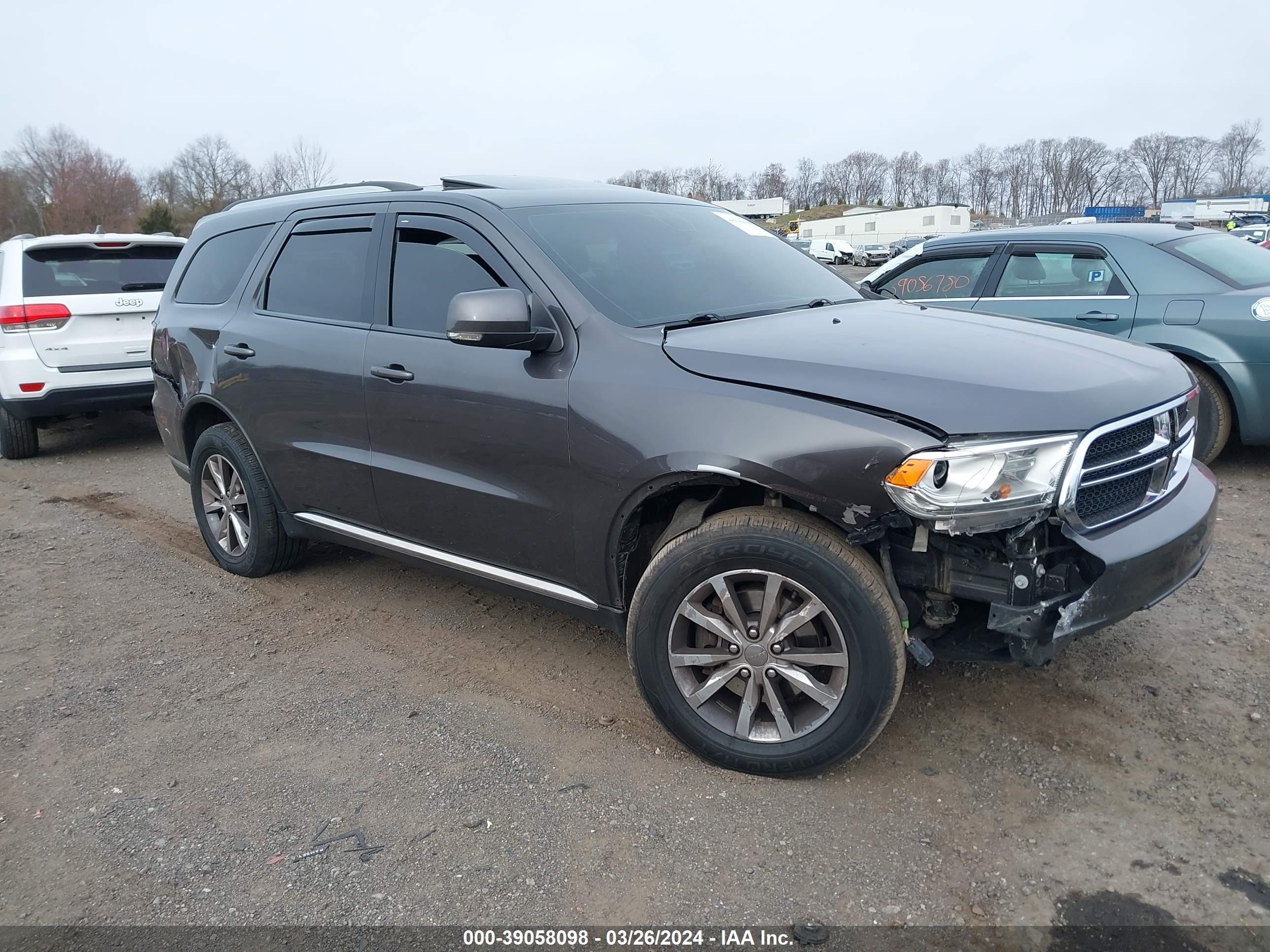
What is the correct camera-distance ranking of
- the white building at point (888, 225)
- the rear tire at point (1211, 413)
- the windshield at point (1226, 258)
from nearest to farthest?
the rear tire at point (1211, 413), the windshield at point (1226, 258), the white building at point (888, 225)

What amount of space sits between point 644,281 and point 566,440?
2.46 feet

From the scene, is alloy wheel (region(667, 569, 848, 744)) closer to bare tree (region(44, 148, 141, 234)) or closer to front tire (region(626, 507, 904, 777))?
front tire (region(626, 507, 904, 777))

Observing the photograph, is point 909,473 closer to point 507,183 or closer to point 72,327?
point 507,183

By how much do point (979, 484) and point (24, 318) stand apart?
782 centimetres

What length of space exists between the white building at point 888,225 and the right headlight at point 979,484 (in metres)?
74.4

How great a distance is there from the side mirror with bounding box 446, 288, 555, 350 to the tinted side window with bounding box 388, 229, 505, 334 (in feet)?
1.30

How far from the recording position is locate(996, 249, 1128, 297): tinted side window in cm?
614

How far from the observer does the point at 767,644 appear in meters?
2.83

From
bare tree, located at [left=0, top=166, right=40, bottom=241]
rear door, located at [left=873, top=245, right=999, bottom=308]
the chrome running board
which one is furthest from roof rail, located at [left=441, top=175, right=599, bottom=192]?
bare tree, located at [left=0, top=166, right=40, bottom=241]

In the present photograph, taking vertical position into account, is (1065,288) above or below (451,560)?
above

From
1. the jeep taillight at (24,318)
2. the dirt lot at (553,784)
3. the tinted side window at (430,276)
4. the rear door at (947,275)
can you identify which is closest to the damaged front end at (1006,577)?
the dirt lot at (553,784)

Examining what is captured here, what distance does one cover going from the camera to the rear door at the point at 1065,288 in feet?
19.8

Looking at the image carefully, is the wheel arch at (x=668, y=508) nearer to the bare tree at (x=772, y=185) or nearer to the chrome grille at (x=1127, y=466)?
the chrome grille at (x=1127, y=466)

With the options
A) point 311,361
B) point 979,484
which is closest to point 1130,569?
point 979,484
